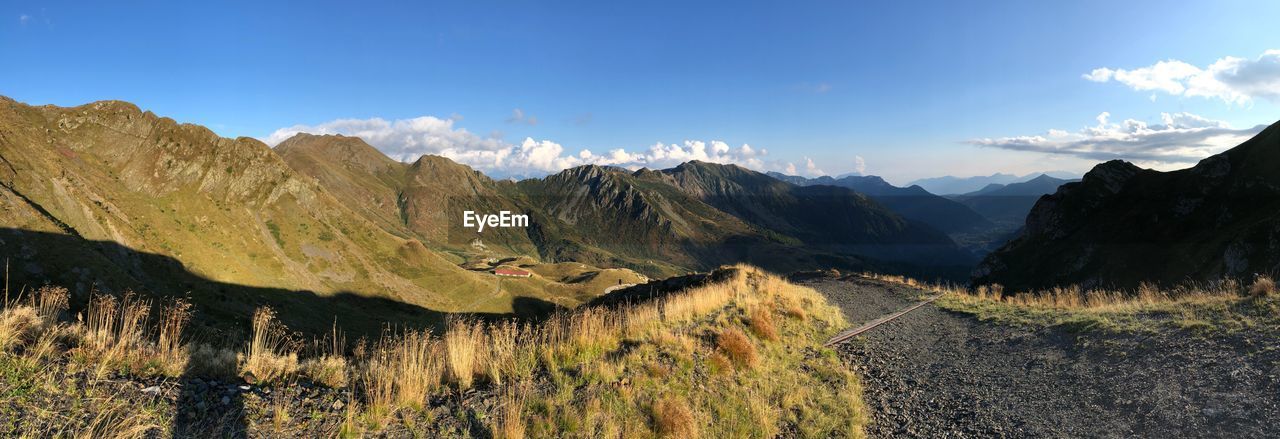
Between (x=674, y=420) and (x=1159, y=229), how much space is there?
108 metres

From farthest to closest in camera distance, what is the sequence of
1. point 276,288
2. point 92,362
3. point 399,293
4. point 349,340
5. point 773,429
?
point 399,293 < point 276,288 < point 349,340 < point 773,429 < point 92,362

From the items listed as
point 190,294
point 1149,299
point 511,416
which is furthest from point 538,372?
point 190,294

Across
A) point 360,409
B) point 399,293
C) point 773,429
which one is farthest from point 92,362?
point 399,293

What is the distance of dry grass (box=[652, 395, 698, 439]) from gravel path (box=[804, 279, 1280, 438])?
3.45 m

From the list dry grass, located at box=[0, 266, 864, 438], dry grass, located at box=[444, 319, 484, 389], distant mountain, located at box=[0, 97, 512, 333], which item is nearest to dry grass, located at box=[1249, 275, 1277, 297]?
dry grass, located at box=[0, 266, 864, 438]

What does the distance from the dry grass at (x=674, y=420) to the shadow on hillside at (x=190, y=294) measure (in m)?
3.65

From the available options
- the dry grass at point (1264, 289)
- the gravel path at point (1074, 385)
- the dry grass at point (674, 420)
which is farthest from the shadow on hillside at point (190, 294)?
the dry grass at point (1264, 289)

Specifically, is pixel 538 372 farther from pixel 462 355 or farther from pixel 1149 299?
pixel 1149 299

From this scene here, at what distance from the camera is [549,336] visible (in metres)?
10.6

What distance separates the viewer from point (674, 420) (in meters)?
7.30

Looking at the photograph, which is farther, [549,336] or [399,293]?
[399,293]

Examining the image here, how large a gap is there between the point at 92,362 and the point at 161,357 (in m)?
0.63

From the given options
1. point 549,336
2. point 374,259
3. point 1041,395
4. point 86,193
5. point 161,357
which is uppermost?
point 86,193

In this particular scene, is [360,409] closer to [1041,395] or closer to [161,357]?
[161,357]
